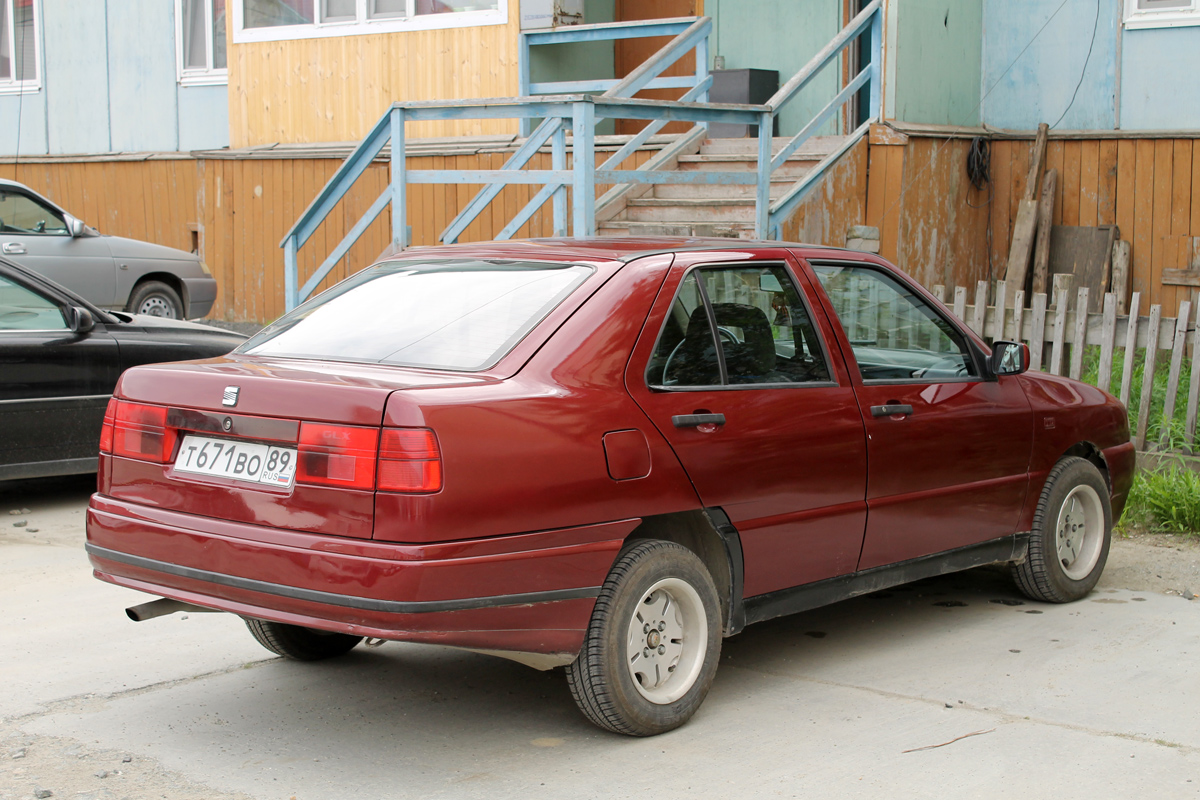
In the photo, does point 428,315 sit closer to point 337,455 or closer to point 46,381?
point 337,455

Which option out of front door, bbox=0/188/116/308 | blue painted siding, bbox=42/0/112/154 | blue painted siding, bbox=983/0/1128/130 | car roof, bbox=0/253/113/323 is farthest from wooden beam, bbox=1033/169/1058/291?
blue painted siding, bbox=42/0/112/154

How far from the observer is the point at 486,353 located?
4094 millimetres

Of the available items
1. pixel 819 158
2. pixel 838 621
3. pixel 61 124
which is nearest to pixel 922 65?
pixel 819 158

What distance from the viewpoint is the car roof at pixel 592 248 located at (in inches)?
178

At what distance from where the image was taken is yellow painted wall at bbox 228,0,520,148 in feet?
42.9

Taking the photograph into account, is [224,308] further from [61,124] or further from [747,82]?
[747,82]

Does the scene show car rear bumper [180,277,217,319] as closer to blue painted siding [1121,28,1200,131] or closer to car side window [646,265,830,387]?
blue painted siding [1121,28,1200,131]

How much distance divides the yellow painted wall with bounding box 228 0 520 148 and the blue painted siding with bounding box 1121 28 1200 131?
5.59 meters

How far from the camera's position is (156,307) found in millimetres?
14570

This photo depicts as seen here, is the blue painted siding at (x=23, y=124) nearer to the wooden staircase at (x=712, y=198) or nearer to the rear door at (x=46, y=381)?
the wooden staircase at (x=712, y=198)

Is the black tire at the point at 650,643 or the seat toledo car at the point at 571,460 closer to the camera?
the seat toledo car at the point at 571,460

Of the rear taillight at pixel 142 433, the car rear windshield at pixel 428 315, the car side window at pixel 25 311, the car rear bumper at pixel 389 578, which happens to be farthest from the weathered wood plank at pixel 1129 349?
the car side window at pixel 25 311

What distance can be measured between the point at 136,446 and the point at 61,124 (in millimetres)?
15717

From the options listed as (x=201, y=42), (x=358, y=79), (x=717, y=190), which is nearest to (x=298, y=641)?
(x=717, y=190)
